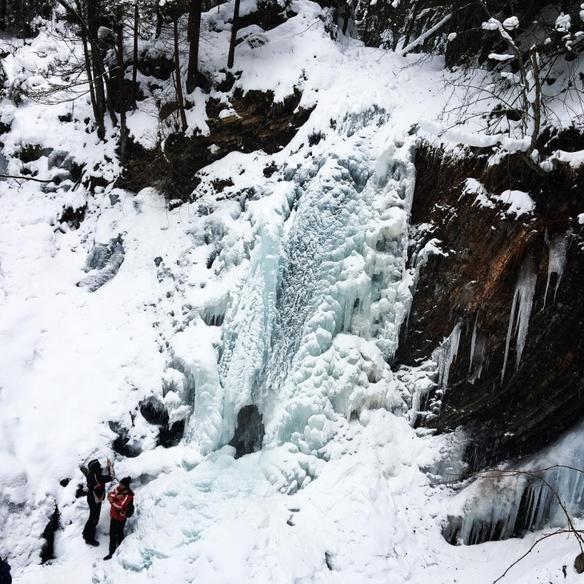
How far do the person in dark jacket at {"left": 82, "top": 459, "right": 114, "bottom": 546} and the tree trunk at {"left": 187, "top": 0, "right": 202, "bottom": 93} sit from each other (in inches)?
271

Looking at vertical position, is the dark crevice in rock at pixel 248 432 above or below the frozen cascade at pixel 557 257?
below

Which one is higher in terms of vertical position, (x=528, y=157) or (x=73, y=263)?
(x=528, y=157)

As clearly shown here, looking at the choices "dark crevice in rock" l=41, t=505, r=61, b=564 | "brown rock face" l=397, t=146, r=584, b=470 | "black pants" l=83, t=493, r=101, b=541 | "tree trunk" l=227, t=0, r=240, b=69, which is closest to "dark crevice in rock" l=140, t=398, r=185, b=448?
"black pants" l=83, t=493, r=101, b=541

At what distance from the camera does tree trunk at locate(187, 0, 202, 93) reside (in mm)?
8383

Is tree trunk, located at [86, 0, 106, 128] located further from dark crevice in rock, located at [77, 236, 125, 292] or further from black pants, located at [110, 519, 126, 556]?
black pants, located at [110, 519, 126, 556]

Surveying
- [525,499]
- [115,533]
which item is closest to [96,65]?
[115,533]

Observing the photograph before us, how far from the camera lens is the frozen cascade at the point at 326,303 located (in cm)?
601

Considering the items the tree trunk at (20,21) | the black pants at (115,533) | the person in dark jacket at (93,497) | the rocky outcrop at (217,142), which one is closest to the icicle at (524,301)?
the rocky outcrop at (217,142)

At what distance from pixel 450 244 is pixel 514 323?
1256 mm

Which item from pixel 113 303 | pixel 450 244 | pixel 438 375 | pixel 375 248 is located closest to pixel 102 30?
pixel 113 303

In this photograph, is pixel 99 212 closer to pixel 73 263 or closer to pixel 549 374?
pixel 73 263

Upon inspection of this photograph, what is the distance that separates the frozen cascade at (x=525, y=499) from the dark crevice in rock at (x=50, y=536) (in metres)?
4.73

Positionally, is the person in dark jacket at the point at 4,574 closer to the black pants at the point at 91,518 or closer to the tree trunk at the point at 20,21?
the black pants at the point at 91,518

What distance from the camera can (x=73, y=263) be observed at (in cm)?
834
